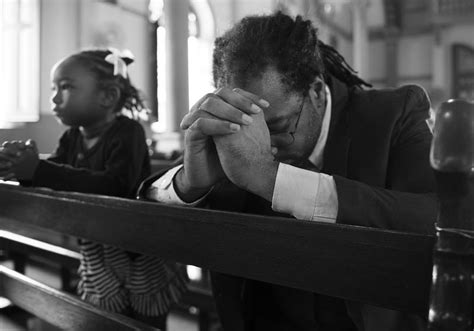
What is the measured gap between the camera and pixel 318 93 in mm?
1403

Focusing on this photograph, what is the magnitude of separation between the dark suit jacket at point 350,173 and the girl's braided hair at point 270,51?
0.17 meters

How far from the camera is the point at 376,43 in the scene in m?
15.0

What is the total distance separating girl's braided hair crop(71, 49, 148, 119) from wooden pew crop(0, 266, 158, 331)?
0.79 meters

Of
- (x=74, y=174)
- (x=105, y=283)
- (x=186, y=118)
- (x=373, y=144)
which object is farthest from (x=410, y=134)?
(x=105, y=283)

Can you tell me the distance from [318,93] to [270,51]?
215mm

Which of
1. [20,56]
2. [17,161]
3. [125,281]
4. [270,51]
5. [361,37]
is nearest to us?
[270,51]

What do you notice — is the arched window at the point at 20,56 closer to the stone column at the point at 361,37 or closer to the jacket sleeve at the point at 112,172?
the jacket sleeve at the point at 112,172

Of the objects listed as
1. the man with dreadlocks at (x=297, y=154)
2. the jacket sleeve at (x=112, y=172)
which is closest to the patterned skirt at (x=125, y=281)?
the jacket sleeve at (x=112, y=172)

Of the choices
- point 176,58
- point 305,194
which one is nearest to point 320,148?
point 305,194

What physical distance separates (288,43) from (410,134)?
40cm

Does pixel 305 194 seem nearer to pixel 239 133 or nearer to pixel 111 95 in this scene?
pixel 239 133


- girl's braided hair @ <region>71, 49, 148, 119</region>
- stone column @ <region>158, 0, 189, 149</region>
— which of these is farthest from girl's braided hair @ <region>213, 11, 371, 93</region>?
stone column @ <region>158, 0, 189, 149</region>

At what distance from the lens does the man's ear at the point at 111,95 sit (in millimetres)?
2045

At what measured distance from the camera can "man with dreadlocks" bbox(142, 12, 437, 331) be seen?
1039mm
